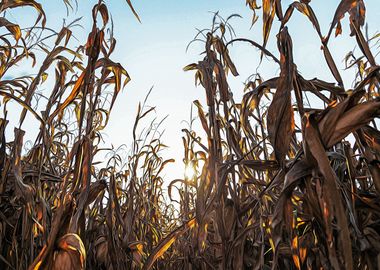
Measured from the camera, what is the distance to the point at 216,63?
1.03m

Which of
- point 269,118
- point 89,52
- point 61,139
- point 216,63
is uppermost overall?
point 61,139

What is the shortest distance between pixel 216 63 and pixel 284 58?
0.38 metres

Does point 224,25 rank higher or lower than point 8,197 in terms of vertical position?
higher

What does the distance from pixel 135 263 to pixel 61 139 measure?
970 mm

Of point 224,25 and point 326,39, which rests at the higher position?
point 224,25

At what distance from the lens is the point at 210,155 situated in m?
0.93

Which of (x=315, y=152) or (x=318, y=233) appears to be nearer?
(x=315, y=152)

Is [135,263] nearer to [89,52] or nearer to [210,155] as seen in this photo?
[210,155]

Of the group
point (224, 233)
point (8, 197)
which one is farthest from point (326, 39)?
point (8, 197)

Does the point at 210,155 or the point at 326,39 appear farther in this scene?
the point at 210,155

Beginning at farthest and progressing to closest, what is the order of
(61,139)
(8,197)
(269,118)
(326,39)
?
1. (61,139)
2. (8,197)
3. (326,39)
4. (269,118)

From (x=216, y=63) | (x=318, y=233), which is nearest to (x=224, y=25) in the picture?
(x=216, y=63)

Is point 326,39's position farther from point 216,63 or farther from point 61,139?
point 61,139

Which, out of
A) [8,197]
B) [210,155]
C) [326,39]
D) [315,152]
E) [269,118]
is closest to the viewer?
[315,152]
